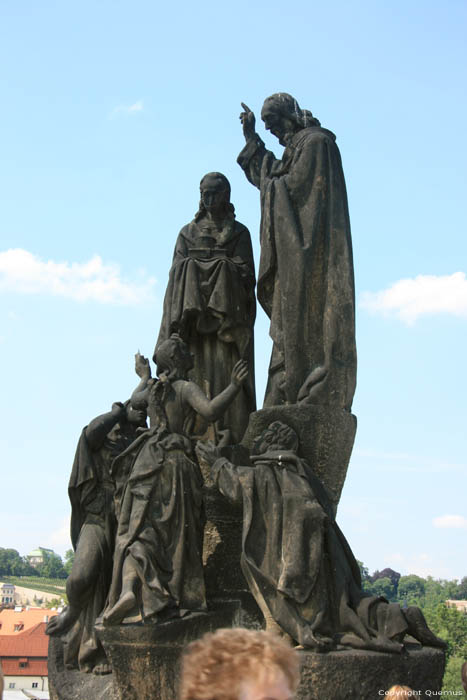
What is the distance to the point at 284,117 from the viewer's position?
Answer: 8648 mm

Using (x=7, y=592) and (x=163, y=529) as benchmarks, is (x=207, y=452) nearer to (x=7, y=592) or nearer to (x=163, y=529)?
(x=163, y=529)

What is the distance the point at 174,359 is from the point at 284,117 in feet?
8.10

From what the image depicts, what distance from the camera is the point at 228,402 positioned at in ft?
24.7

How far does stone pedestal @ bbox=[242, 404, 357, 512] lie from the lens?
745 cm

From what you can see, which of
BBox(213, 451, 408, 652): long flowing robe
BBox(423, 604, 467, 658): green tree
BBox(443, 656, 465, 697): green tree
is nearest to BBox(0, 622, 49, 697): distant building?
BBox(443, 656, 465, 697): green tree

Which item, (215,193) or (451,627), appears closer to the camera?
(215,193)

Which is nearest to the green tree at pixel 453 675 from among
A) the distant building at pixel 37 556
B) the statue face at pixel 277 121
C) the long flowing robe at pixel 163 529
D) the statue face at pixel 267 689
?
the statue face at pixel 277 121

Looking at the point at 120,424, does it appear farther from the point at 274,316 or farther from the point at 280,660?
the point at 280,660

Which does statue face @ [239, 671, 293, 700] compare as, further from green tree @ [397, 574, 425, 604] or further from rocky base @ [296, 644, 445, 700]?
green tree @ [397, 574, 425, 604]

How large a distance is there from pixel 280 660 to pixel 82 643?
5.80m

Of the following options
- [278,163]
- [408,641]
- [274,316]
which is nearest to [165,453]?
[274,316]

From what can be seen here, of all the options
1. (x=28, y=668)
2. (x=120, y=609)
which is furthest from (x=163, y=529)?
(x=28, y=668)

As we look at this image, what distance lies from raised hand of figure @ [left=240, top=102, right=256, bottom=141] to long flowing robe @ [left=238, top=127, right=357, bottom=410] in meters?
0.57

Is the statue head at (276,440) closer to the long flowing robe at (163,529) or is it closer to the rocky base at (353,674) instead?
the long flowing robe at (163,529)
